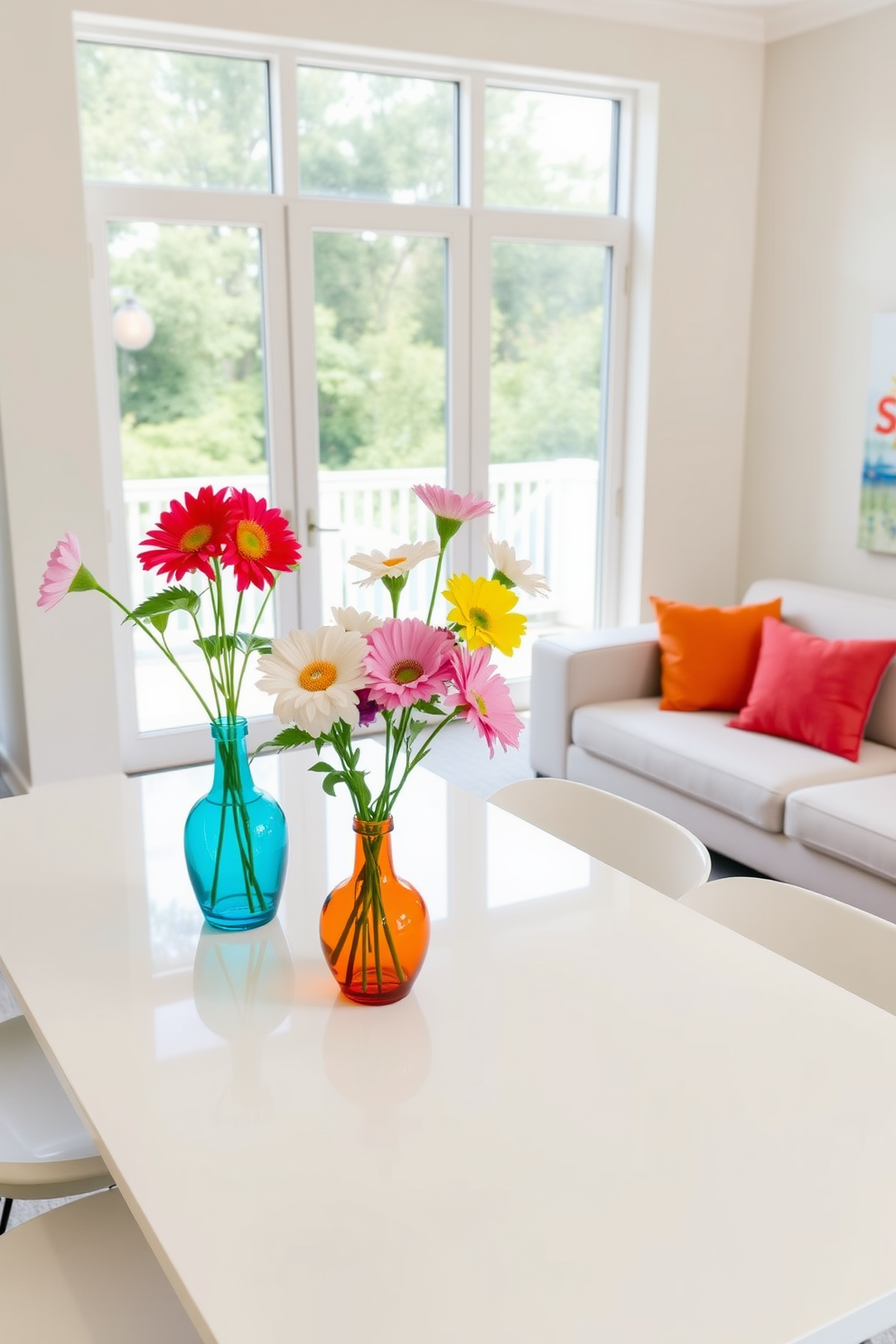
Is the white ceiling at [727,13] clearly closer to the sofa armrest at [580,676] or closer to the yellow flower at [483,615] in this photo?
the sofa armrest at [580,676]

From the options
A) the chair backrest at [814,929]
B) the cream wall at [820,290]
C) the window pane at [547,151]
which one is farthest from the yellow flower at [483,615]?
the window pane at [547,151]

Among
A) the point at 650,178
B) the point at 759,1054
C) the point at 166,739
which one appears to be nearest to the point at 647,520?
the point at 650,178

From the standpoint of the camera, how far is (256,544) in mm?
1424

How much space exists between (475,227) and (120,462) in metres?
1.73

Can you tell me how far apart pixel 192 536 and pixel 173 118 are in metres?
3.39

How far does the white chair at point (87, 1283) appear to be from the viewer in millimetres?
1271

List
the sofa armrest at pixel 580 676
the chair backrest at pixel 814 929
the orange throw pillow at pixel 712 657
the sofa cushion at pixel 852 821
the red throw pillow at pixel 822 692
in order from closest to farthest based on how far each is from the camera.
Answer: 1. the chair backrest at pixel 814 929
2. the sofa cushion at pixel 852 821
3. the red throw pillow at pixel 822 692
4. the orange throw pillow at pixel 712 657
5. the sofa armrest at pixel 580 676

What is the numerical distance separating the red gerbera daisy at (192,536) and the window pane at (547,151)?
3.86m

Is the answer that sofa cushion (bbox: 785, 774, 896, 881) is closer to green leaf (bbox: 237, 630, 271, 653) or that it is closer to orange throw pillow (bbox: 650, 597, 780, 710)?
orange throw pillow (bbox: 650, 597, 780, 710)

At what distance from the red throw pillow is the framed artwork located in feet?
3.51

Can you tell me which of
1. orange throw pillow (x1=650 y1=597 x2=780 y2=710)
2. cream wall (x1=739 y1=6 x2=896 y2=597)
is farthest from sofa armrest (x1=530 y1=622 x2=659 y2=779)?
cream wall (x1=739 y1=6 x2=896 y2=597)

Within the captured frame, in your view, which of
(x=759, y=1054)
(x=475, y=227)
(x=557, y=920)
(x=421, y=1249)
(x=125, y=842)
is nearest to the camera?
(x=421, y=1249)

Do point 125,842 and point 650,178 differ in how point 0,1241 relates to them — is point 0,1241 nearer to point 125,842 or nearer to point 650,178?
point 125,842

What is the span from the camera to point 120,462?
14.1 ft
